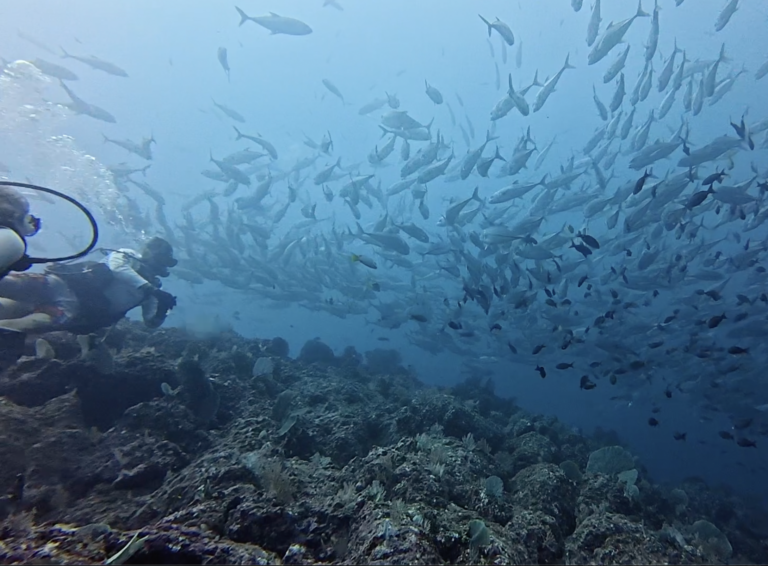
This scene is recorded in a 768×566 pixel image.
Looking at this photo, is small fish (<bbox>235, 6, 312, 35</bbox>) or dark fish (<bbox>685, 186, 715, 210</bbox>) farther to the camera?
small fish (<bbox>235, 6, 312, 35</bbox>)

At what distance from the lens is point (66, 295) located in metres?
6.02

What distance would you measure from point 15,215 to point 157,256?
156 inches

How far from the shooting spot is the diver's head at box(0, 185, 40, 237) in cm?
418

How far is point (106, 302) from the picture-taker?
21.3ft

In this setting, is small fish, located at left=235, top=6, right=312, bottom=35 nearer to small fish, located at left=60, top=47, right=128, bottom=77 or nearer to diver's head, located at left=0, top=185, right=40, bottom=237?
small fish, located at left=60, top=47, right=128, bottom=77

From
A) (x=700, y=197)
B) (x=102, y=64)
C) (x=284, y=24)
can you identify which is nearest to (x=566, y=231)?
(x=700, y=197)

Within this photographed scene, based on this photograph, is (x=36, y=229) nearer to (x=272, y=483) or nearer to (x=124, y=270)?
(x=124, y=270)

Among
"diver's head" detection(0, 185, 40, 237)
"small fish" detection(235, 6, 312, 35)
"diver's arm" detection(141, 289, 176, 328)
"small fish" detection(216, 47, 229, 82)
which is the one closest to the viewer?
"diver's head" detection(0, 185, 40, 237)

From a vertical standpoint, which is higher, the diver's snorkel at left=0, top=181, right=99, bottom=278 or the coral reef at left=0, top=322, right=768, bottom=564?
the diver's snorkel at left=0, top=181, right=99, bottom=278

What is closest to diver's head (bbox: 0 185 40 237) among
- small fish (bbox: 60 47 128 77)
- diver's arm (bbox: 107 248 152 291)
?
diver's arm (bbox: 107 248 152 291)

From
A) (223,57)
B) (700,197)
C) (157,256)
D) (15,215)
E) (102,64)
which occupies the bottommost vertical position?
(157,256)

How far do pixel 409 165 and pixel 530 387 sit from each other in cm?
6602

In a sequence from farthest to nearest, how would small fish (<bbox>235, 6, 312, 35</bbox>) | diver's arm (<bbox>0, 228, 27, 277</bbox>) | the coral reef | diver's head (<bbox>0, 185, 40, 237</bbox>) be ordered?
small fish (<bbox>235, 6, 312, 35</bbox>) < diver's head (<bbox>0, 185, 40, 237</bbox>) < diver's arm (<bbox>0, 228, 27, 277</bbox>) < the coral reef

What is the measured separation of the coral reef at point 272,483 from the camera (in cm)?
248
